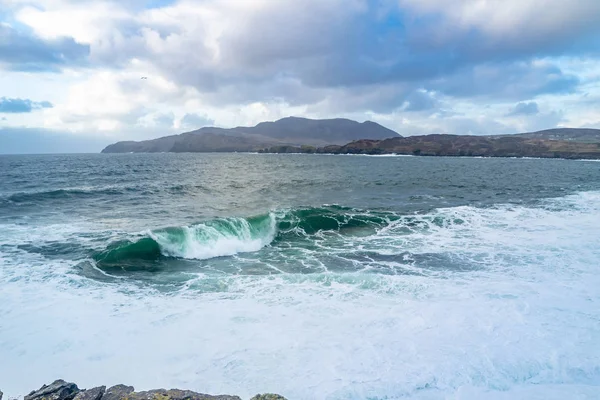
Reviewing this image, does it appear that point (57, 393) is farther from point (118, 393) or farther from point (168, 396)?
point (168, 396)

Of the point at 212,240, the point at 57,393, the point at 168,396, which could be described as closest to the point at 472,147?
the point at 212,240

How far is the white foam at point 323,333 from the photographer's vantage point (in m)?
7.10

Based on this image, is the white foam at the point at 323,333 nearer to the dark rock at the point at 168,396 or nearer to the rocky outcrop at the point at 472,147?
the dark rock at the point at 168,396

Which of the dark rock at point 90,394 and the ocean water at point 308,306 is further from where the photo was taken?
the ocean water at point 308,306

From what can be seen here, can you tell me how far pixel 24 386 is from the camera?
7.11 metres

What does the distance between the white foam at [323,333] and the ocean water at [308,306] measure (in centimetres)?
4

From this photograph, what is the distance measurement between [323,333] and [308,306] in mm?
1613

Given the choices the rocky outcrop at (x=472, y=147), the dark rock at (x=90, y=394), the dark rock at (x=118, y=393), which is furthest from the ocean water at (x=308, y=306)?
the rocky outcrop at (x=472, y=147)

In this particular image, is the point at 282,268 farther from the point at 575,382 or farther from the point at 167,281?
the point at 575,382

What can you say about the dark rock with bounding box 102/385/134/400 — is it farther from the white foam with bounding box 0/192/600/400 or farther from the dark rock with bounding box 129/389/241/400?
the white foam with bounding box 0/192/600/400

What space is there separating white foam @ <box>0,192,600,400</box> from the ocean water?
0.04 metres

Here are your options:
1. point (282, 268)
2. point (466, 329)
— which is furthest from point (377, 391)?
point (282, 268)

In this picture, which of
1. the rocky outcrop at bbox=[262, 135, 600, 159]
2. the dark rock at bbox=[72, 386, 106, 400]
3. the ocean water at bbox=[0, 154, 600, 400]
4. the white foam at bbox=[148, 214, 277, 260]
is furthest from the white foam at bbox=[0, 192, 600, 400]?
the rocky outcrop at bbox=[262, 135, 600, 159]

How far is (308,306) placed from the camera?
1041cm
